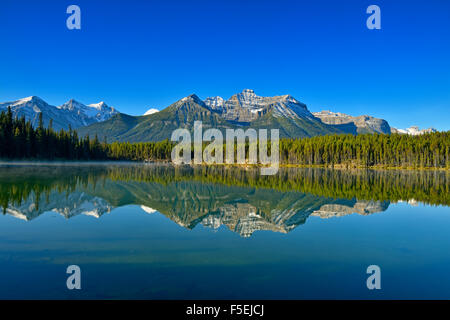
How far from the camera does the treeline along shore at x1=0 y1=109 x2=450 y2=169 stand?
98500mm

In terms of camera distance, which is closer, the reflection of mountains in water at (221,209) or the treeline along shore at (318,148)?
the reflection of mountains in water at (221,209)

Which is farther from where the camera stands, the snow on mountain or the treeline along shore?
the treeline along shore

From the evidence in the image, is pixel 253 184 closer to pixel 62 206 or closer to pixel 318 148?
pixel 62 206

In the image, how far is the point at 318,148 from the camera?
145m

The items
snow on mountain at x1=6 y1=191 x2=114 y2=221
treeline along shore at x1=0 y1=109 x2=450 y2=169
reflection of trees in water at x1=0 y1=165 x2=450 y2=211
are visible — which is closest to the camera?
snow on mountain at x1=6 y1=191 x2=114 y2=221

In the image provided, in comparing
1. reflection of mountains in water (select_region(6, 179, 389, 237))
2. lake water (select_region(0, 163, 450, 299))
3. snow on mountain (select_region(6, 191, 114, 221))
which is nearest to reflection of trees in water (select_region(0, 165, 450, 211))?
snow on mountain (select_region(6, 191, 114, 221))

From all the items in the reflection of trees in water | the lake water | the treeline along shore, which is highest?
the treeline along shore

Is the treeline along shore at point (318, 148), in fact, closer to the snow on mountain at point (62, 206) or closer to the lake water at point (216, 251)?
the snow on mountain at point (62, 206)

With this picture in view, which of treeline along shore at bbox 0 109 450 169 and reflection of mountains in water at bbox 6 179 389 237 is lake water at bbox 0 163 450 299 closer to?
reflection of mountains in water at bbox 6 179 389 237

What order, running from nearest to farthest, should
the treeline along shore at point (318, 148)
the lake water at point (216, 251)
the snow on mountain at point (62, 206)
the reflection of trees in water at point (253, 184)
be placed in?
1. the lake water at point (216, 251)
2. the snow on mountain at point (62, 206)
3. the reflection of trees in water at point (253, 184)
4. the treeline along shore at point (318, 148)

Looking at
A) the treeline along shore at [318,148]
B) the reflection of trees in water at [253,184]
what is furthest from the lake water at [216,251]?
the treeline along shore at [318,148]

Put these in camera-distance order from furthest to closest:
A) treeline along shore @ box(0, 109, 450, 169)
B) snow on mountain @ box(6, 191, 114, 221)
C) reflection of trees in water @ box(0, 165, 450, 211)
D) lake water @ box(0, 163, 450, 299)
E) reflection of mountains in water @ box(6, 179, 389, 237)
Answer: treeline along shore @ box(0, 109, 450, 169)
reflection of trees in water @ box(0, 165, 450, 211)
snow on mountain @ box(6, 191, 114, 221)
reflection of mountains in water @ box(6, 179, 389, 237)
lake water @ box(0, 163, 450, 299)

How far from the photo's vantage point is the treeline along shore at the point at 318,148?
Result: 98500mm
